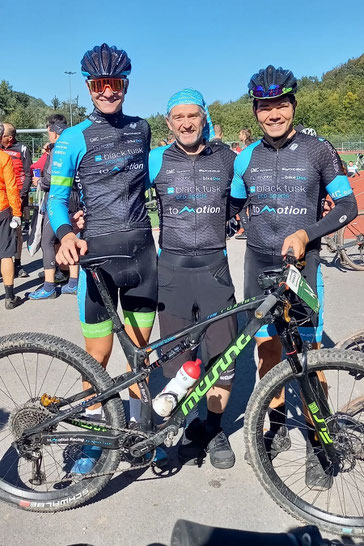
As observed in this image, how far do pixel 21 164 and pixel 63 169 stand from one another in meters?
5.65

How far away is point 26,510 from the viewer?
8.86 feet

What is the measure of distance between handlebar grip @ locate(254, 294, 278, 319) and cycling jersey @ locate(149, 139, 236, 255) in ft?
2.10

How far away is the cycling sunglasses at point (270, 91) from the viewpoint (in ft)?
8.74

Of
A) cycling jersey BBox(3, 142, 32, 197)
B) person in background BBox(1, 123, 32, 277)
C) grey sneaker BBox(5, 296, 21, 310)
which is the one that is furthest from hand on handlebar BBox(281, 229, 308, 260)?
cycling jersey BBox(3, 142, 32, 197)

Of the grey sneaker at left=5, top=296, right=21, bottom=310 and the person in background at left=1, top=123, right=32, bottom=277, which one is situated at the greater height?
the person in background at left=1, top=123, right=32, bottom=277

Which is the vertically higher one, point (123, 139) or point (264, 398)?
point (123, 139)

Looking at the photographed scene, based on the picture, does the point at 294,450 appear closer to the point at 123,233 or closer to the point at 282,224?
the point at 282,224

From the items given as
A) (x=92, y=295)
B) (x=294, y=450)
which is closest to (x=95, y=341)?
(x=92, y=295)

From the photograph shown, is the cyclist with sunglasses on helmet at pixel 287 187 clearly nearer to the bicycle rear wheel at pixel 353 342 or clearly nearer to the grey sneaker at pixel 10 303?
the bicycle rear wheel at pixel 353 342

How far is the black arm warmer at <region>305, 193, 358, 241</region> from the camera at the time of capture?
2.61 meters

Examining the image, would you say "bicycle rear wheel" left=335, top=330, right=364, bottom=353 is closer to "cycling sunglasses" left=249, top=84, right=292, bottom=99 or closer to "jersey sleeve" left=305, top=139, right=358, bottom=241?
"jersey sleeve" left=305, top=139, right=358, bottom=241

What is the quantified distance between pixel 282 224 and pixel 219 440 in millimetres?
1386

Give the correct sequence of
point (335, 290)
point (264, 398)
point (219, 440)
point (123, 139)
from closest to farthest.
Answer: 1. point (264, 398)
2. point (123, 139)
3. point (219, 440)
4. point (335, 290)

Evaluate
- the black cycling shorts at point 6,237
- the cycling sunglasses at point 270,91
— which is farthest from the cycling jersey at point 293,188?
the black cycling shorts at point 6,237
